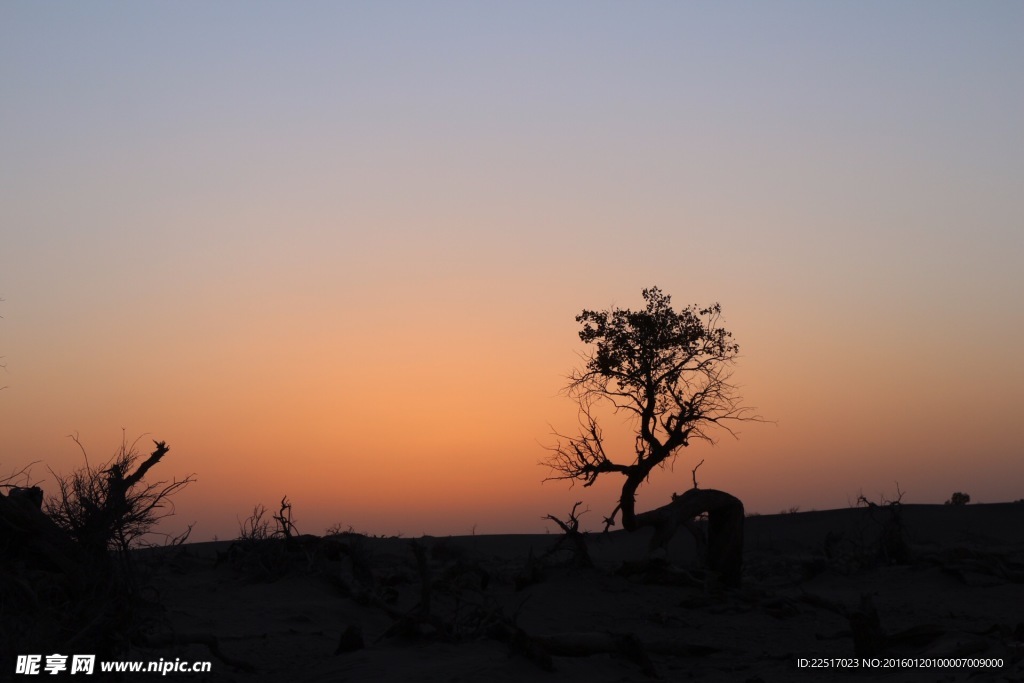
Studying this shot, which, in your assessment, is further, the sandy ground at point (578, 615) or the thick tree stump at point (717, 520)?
the thick tree stump at point (717, 520)

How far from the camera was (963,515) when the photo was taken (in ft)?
168

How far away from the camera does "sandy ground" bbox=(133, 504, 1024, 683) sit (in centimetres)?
1410

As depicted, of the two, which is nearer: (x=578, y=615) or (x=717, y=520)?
(x=578, y=615)

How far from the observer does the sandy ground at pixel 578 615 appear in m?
14.1

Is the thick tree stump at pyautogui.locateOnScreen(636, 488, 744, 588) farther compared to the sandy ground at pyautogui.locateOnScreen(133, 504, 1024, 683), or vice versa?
the thick tree stump at pyautogui.locateOnScreen(636, 488, 744, 588)

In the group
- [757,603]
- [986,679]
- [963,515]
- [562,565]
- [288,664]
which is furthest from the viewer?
[963,515]

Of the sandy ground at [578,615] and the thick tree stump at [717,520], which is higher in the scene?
the thick tree stump at [717,520]

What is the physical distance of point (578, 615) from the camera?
68.3 ft

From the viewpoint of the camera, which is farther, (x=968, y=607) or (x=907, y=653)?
(x=968, y=607)

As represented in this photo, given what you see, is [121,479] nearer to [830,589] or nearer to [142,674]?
[142,674]

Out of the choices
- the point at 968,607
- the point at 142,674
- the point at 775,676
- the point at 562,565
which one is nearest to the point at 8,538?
the point at 142,674

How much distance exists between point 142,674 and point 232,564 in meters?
11.7

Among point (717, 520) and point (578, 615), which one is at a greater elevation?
point (717, 520)

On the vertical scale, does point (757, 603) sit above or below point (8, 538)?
below
